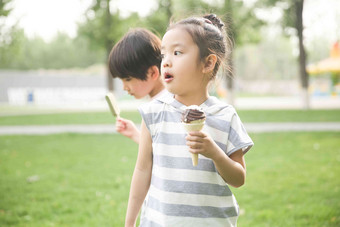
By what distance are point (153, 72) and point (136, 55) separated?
14 cm

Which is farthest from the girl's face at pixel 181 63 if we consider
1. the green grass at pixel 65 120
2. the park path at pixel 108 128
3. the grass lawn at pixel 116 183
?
the green grass at pixel 65 120

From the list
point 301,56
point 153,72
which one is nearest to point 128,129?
point 153,72

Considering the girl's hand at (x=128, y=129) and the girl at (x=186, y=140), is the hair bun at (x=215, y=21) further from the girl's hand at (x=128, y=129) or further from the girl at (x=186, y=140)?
Answer: the girl's hand at (x=128, y=129)

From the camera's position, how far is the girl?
4.59 feet

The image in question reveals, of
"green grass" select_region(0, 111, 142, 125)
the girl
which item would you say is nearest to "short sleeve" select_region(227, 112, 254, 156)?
the girl

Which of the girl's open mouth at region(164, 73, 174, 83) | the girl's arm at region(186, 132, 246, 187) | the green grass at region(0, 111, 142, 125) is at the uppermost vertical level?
the girl's open mouth at region(164, 73, 174, 83)

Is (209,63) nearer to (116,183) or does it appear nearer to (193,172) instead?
(193,172)

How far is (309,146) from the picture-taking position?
743 cm

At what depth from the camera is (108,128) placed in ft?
37.1

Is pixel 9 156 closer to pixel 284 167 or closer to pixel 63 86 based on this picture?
pixel 284 167

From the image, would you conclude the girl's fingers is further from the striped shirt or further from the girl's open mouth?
the girl's open mouth

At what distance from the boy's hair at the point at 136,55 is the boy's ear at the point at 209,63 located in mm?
721

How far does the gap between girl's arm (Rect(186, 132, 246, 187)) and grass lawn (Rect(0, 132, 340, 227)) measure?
2384 mm

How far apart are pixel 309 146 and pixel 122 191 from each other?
4.39 m
